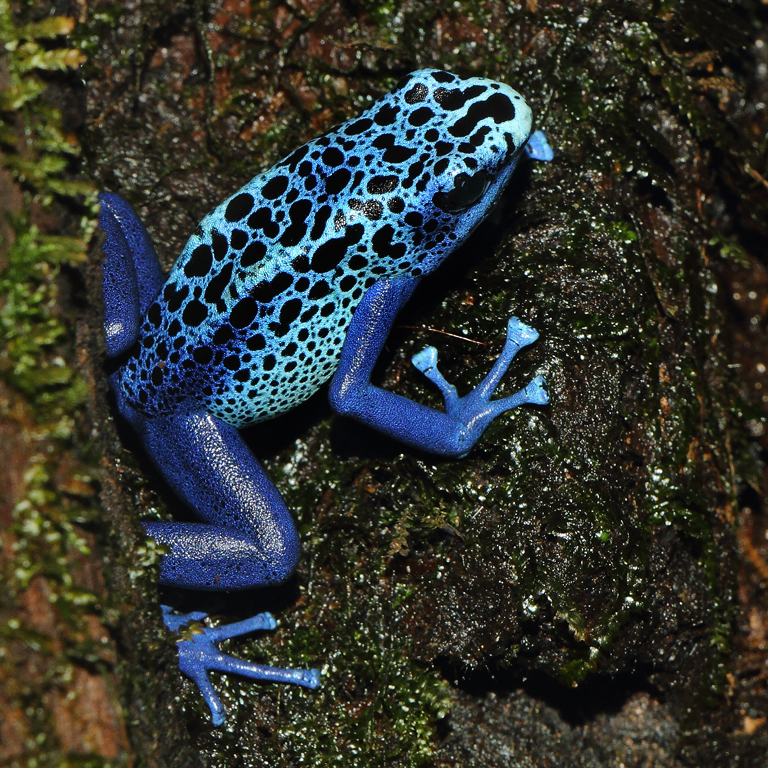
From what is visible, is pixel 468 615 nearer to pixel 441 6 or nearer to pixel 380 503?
pixel 380 503

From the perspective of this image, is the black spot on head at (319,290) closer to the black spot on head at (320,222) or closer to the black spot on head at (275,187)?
the black spot on head at (320,222)

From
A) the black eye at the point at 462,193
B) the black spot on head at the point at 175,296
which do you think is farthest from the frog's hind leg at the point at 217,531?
the black eye at the point at 462,193

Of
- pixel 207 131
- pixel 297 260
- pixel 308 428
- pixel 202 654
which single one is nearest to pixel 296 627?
pixel 202 654

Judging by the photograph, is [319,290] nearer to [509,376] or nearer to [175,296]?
[175,296]

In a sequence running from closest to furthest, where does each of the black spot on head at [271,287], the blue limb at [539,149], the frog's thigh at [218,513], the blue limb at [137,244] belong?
1. the black spot on head at [271,287]
2. the frog's thigh at [218,513]
3. the blue limb at [137,244]
4. the blue limb at [539,149]

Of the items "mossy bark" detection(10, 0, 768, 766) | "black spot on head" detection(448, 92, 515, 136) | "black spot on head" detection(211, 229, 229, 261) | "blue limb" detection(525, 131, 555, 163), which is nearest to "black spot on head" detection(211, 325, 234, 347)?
"black spot on head" detection(211, 229, 229, 261)

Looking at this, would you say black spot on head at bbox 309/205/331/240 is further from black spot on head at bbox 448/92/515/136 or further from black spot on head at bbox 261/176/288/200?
black spot on head at bbox 448/92/515/136
